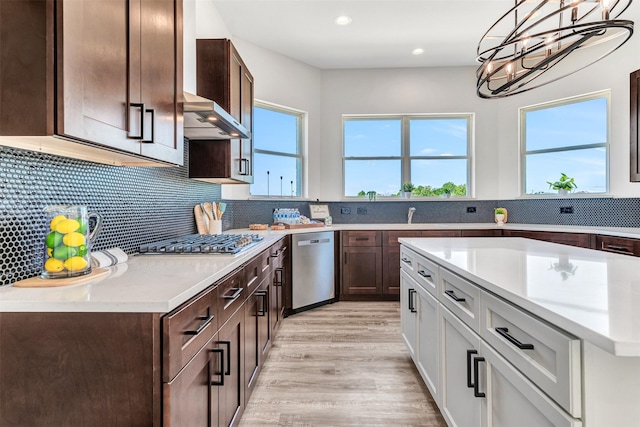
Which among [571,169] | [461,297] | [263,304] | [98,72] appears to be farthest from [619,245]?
[98,72]

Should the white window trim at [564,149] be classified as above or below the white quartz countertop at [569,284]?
above

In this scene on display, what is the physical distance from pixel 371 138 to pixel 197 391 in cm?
418

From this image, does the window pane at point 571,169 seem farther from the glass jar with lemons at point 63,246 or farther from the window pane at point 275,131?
the glass jar with lemons at point 63,246

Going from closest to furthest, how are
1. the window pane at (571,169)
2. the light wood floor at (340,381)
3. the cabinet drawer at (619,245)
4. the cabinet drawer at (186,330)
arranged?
1. the cabinet drawer at (186,330)
2. the light wood floor at (340,381)
3. the cabinet drawer at (619,245)
4. the window pane at (571,169)

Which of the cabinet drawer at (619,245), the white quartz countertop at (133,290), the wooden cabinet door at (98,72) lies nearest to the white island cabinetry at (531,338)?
→ the white quartz countertop at (133,290)

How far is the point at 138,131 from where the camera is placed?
1.22m

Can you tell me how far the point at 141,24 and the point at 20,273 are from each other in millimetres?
1018

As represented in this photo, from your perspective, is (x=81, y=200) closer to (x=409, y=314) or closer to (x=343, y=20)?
(x=409, y=314)

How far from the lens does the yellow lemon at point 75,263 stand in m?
1.14

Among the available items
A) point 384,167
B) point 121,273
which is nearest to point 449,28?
point 384,167

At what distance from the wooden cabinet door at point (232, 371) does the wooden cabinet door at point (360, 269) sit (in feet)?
8.24

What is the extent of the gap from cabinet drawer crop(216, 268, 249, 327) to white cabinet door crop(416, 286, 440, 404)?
1020 mm

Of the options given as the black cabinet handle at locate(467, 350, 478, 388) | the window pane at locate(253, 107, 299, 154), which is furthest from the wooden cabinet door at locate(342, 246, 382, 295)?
the black cabinet handle at locate(467, 350, 478, 388)

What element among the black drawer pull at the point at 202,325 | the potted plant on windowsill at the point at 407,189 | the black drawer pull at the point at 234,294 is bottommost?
the black drawer pull at the point at 202,325
